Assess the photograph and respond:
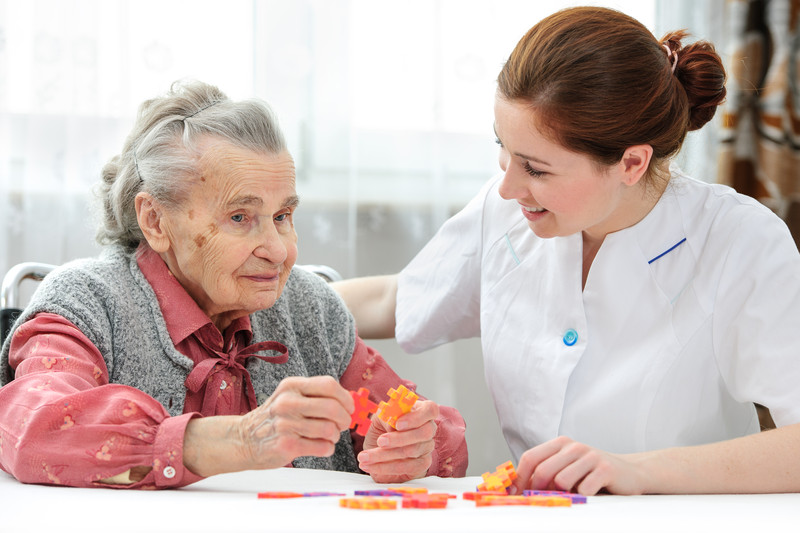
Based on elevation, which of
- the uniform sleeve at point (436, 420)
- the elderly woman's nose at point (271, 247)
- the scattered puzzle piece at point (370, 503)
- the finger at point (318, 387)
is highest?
the elderly woman's nose at point (271, 247)

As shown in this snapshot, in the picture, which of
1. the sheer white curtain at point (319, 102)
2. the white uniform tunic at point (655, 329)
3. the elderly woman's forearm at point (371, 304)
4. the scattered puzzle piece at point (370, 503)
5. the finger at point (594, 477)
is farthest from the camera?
the sheer white curtain at point (319, 102)

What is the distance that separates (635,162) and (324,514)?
3.06 feet

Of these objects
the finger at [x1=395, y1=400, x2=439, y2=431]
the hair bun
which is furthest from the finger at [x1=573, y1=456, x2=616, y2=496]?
the hair bun

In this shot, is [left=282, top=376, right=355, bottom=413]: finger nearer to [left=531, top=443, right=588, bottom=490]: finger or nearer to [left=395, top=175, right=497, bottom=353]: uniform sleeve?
[left=531, top=443, right=588, bottom=490]: finger

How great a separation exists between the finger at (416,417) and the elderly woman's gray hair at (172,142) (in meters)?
0.54

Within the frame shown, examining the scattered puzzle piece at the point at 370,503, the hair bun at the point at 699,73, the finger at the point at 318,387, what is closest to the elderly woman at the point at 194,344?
the finger at the point at 318,387

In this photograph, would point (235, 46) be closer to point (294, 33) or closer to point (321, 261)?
point (294, 33)

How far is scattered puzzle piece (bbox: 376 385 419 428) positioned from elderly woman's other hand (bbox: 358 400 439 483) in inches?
1.4

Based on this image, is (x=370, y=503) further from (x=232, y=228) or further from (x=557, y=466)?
(x=232, y=228)

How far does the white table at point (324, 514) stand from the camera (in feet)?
2.96

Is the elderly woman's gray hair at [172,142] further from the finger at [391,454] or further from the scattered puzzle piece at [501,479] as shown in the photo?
the scattered puzzle piece at [501,479]

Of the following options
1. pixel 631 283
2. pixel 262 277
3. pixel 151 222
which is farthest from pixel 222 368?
pixel 631 283

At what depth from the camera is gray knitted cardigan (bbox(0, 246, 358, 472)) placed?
141 centimetres

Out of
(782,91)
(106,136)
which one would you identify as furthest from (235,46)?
(782,91)
